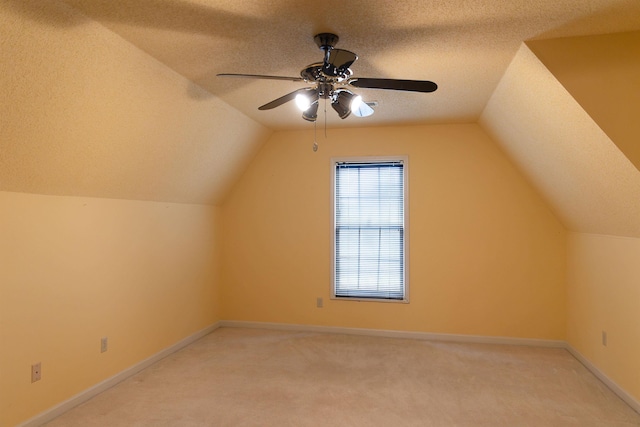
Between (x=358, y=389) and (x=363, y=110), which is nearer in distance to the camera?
(x=363, y=110)

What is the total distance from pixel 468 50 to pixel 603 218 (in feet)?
6.01

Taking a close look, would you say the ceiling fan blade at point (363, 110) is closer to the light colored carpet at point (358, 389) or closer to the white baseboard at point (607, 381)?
the light colored carpet at point (358, 389)

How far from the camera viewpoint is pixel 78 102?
2.45 m

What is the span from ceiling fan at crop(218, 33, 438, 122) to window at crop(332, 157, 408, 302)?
2.03m

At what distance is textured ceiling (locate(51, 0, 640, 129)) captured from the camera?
209cm

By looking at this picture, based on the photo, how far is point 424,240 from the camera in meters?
4.61

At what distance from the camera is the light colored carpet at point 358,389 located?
2791mm

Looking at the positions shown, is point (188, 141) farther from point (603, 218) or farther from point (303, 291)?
point (603, 218)

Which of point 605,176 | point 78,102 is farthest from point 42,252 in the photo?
point 605,176

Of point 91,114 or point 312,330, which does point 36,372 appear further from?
point 312,330

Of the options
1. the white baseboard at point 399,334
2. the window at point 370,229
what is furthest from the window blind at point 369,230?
the white baseboard at point 399,334

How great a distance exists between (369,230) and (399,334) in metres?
1.23

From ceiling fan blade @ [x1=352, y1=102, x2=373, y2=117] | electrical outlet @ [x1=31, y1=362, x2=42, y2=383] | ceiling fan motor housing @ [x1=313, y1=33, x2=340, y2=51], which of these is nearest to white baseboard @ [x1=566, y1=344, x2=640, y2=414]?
ceiling fan blade @ [x1=352, y1=102, x2=373, y2=117]

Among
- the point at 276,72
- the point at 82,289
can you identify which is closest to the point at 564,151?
the point at 276,72
